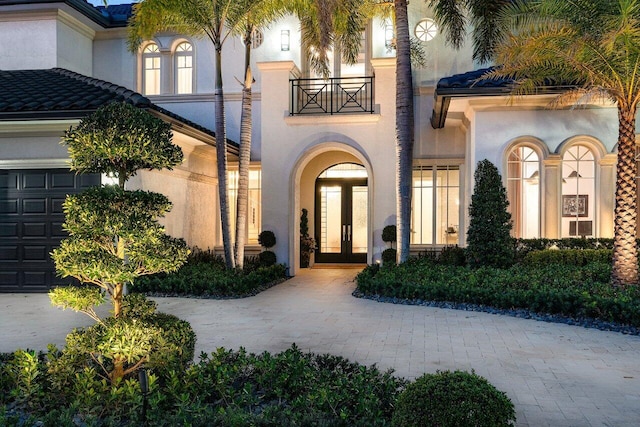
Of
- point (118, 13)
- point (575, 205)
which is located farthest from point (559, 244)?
point (118, 13)

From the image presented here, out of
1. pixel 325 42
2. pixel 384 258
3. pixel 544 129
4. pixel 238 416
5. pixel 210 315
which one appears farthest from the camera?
pixel 384 258

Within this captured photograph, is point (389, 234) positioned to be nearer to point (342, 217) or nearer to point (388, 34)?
point (342, 217)

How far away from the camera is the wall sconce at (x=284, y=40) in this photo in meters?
17.9

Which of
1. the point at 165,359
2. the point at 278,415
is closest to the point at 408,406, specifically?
the point at 278,415

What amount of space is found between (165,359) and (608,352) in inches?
226

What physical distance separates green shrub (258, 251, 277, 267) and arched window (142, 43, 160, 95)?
7.23 m

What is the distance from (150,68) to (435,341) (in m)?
15.1

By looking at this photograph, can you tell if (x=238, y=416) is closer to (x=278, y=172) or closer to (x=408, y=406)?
(x=408, y=406)

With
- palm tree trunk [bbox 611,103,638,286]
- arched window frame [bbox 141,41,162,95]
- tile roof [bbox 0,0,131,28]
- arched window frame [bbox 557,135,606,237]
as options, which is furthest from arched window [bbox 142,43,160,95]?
palm tree trunk [bbox 611,103,638,286]

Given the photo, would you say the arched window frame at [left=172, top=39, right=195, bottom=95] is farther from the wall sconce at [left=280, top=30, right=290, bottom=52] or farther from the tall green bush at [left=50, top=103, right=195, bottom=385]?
the tall green bush at [left=50, top=103, right=195, bottom=385]

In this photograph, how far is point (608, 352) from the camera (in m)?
7.25

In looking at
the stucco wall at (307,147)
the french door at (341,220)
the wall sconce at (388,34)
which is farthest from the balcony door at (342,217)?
the wall sconce at (388,34)

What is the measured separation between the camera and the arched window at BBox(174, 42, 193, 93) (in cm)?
1864

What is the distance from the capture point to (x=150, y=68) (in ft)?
62.0
